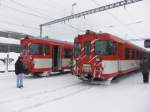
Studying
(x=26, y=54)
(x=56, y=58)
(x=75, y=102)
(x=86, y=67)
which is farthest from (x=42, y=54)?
(x=75, y=102)

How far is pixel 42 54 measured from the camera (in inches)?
636

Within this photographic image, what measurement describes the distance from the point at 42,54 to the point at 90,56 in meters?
4.79

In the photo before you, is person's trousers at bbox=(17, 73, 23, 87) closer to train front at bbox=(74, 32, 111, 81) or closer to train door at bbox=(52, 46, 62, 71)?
train front at bbox=(74, 32, 111, 81)

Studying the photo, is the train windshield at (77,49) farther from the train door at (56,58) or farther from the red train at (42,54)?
the train door at (56,58)

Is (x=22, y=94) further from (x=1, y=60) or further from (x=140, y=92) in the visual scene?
(x=1, y=60)

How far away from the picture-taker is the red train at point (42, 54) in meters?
15.7

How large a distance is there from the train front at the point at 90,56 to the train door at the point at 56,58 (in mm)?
4608

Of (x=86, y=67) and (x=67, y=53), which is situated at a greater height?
(x=67, y=53)

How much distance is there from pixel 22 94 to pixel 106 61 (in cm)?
498

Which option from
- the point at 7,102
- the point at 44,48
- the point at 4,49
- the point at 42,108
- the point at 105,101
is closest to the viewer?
the point at 42,108

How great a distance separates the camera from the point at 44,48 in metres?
16.3

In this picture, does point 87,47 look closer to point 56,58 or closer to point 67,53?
point 56,58

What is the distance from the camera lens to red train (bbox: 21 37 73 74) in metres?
15.7

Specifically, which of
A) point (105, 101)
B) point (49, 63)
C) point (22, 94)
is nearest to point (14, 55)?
point (49, 63)
